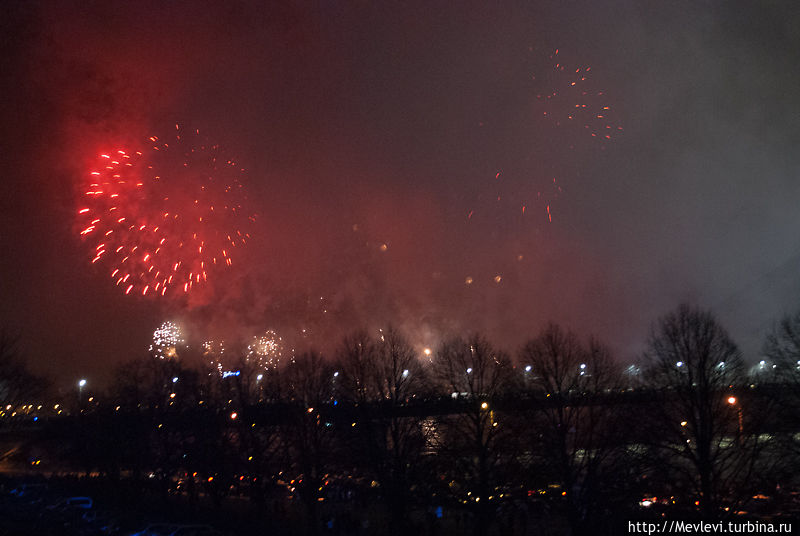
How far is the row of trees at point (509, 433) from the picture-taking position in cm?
2773

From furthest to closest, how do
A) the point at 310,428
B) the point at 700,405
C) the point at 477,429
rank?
the point at 310,428
the point at 477,429
the point at 700,405

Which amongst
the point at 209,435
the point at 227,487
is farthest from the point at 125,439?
the point at 227,487

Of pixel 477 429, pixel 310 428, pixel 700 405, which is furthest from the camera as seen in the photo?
pixel 310 428

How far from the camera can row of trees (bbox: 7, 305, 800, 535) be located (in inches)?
1092

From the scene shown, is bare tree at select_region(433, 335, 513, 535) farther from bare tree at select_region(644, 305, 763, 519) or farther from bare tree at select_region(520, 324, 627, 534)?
bare tree at select_region(644, 305, 763, 519)

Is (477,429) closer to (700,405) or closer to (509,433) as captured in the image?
(509,433)

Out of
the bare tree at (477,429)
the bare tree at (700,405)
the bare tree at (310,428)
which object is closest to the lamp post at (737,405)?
the bare tree at (700,405)

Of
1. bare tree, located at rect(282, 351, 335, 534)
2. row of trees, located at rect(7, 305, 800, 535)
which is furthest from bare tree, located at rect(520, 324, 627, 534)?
bare tree, located at rect(282, 351, 335, 534)

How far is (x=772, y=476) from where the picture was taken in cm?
2617

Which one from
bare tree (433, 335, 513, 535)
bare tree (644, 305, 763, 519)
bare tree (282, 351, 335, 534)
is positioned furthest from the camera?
bare tree (282, 351, 335, 534)

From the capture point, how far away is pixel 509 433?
111ft

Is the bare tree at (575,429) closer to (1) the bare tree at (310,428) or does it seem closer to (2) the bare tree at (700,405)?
(2) the bare tree at (700,405)

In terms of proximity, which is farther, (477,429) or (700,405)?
(477,429)

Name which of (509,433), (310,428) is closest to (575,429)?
(509,433)
